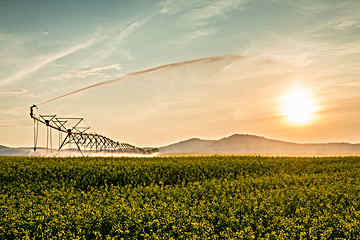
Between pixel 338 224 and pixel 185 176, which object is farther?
pixel 185 176

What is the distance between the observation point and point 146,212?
9.00 metres

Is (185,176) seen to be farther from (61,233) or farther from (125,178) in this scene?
(61,233)

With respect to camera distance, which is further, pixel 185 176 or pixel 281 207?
pixel 185 176

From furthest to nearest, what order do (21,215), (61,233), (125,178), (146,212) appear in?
(125,178) → (21,215) → (146,212) → (61,233)

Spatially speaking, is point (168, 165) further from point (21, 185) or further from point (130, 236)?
point (130, 236)

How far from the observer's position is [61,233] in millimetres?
7805

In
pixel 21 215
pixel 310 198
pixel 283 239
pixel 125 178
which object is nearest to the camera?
pixel 283 239

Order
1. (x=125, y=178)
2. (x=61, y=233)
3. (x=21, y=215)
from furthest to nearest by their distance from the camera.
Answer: (x=125, y=178) → (x=21, y=215) → (x=61, y=233)

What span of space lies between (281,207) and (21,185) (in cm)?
1363

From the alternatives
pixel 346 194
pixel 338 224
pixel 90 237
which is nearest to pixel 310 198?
pixel 346 194

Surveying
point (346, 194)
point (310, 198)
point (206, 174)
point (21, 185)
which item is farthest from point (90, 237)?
point (206, 174)

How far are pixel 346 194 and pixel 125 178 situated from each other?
39.5ft

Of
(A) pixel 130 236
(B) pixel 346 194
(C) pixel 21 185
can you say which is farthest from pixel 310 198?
(C) pixel 21 185

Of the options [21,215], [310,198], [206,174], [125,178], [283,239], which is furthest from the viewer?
[206,174]
